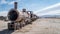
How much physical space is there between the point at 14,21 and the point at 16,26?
0.75 meters

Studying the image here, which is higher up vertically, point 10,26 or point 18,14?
point 18,14

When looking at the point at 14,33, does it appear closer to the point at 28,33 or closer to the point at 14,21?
the point at 28,33

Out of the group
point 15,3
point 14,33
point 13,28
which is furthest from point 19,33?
point 15,3

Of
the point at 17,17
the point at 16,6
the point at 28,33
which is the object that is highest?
the point at 16,6

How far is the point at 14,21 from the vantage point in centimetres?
2052

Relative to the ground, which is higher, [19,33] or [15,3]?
[15,3]

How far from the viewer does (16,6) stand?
21594 millimetres

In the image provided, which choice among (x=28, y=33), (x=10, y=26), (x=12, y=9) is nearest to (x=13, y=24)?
(x=10, y=26)

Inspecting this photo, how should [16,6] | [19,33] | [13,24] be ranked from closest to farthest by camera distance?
1. [19,33]
2. [13,24]
3. [16,6]

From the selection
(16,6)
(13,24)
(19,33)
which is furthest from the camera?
(16,6)

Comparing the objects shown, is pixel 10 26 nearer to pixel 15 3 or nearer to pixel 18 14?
pixel 18 14

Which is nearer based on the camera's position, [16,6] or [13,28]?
[13,28]

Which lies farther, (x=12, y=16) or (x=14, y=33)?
(x=12, y=16)

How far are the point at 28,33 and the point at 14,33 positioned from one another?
161 cm
